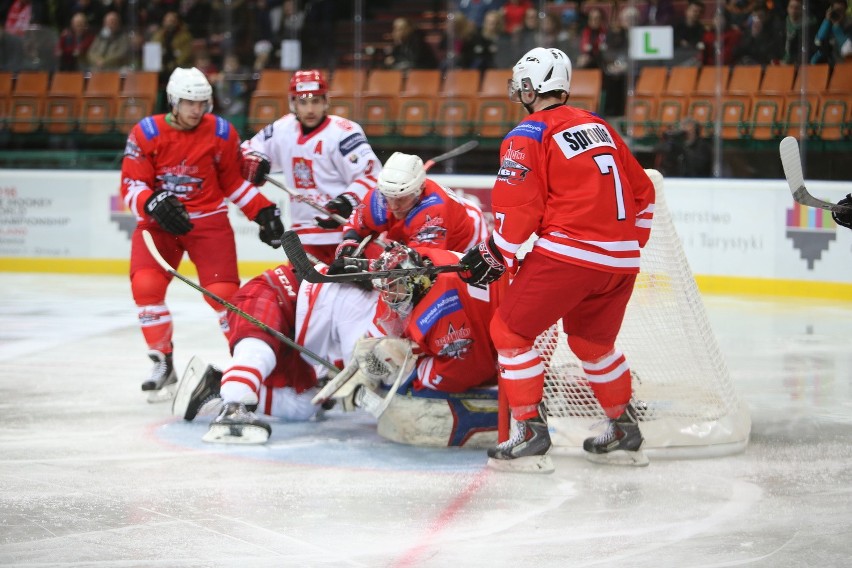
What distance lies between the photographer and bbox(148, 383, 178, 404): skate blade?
203 inches

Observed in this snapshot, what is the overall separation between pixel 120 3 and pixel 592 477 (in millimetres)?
7160

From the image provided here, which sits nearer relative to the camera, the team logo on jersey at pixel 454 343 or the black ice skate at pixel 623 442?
the black ice skate at pixel 623 442

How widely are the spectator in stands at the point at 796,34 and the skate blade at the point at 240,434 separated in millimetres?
5146

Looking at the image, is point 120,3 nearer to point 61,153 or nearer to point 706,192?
point 61,153

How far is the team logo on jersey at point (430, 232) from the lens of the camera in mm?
4410

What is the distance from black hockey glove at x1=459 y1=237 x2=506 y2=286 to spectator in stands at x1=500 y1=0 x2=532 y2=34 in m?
5.62

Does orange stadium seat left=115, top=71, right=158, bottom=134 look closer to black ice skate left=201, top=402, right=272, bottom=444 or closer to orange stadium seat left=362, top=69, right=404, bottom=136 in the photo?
orange stadium seat left=362, top=69, right=404, bottom=136

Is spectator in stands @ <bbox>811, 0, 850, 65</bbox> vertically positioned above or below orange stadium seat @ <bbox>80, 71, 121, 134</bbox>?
above

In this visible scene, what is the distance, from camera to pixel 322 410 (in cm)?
481

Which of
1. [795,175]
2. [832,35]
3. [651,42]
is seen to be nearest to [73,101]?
[651,42]

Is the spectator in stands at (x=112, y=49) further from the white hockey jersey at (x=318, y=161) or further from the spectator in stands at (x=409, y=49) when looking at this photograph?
the white hockey jersey at (x=318, y=161)

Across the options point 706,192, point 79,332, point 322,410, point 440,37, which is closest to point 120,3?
point 440,37

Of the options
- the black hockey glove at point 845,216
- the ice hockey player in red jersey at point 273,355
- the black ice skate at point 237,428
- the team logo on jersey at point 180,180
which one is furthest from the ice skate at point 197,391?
the black hockey glove at point 845,216

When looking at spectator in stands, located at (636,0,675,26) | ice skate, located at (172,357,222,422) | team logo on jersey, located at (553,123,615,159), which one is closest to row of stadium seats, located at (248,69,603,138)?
spectator in stands, located at (636,0,675,26)
